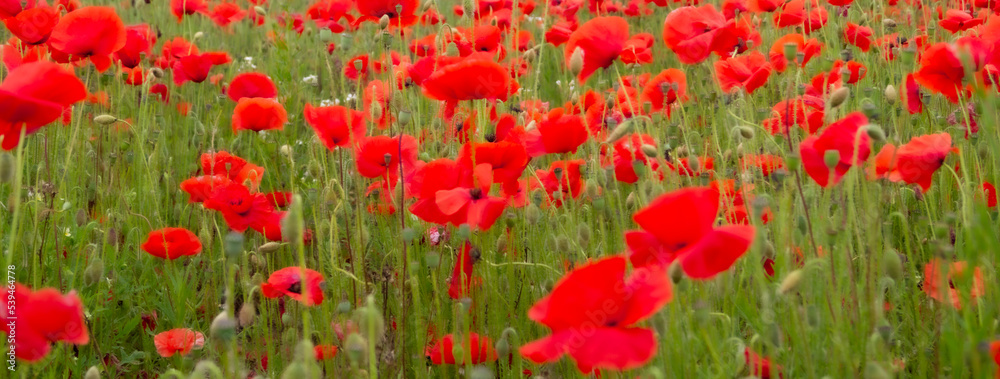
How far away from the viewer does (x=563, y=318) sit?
959mm

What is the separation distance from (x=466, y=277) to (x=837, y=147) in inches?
31.9

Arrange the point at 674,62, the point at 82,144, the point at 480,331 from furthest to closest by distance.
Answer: the point at 674,62 → the point at 82,144 → the point at 480,331

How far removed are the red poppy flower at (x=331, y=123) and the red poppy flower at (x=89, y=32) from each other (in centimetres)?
65

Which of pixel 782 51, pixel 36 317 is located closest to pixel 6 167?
pixel 36 317

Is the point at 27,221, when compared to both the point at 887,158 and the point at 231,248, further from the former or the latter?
the point at 887,158

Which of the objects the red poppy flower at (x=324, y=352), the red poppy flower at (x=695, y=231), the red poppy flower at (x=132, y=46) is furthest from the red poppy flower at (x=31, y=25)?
the red poppy flower at (x=695, y=231)

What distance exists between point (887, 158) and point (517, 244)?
2.78 ft

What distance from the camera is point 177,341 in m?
1.78

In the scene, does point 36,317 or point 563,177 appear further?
point 563,177

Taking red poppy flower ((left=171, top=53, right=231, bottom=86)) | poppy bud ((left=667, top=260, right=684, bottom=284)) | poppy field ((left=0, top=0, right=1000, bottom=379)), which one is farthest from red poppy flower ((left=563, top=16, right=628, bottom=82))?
red poppy flower ((left=171, top=53, right=231, bottom=86))

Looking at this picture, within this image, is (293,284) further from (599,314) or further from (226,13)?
(226,13)

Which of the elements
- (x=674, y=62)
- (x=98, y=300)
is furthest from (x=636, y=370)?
(x=674, y=62)

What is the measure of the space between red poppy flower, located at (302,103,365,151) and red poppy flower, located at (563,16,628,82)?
54 centimetres

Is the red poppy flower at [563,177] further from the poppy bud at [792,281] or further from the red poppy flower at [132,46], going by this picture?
the red poppy flower at [132,46]
